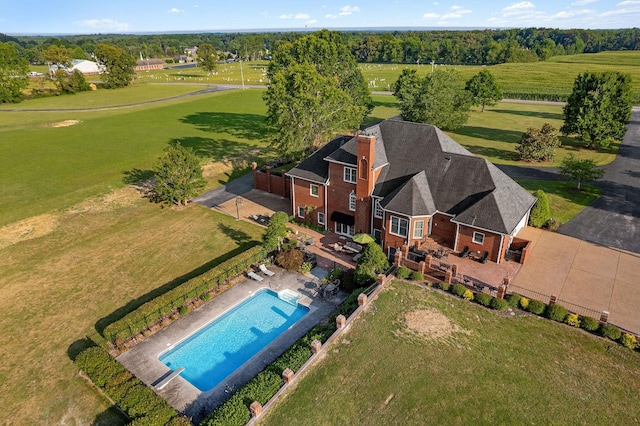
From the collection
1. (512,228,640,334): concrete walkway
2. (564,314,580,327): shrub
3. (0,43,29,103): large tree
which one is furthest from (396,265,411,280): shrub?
(0,43,29,103): large tree

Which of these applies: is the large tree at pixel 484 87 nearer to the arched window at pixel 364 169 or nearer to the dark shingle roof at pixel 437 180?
the dark shingle roof at pixel 437 180

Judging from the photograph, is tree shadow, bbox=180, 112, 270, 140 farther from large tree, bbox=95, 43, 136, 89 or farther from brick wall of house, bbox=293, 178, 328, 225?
large tree, bbox=95, 43, 136, 89

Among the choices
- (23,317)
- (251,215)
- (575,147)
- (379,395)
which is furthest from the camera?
(575,147)

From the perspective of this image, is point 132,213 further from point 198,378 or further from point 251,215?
point 198,378

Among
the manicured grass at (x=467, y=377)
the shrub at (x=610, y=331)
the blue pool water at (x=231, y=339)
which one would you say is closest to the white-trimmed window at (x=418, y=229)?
the manicured grass at (x=467, y=377)

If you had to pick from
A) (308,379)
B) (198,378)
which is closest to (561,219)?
(308,379)

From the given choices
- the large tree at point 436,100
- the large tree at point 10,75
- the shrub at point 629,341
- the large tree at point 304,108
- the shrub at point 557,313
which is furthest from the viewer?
the large tree at point 10,75
